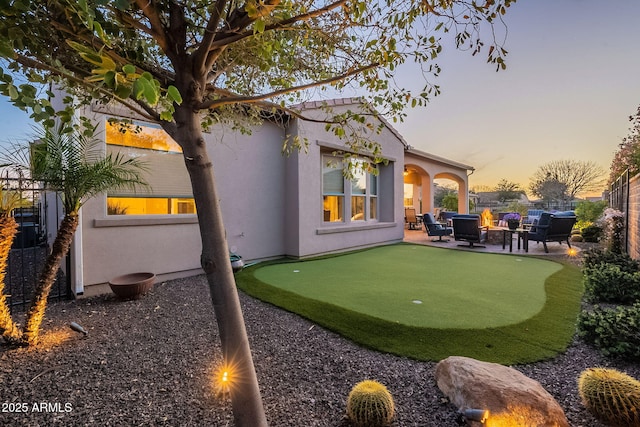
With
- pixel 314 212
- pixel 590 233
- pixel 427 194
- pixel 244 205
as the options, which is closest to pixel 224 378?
pixel 244 205

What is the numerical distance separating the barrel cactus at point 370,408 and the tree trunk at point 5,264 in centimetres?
383

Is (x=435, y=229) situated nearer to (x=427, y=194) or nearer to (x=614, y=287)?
(x=427, y=194)

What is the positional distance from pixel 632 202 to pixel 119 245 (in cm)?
1078

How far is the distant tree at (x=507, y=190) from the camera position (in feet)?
111

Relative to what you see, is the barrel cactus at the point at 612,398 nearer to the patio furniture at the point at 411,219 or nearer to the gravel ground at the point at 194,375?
the gravel ground at the point at 194,375

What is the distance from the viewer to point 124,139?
18.7 ft

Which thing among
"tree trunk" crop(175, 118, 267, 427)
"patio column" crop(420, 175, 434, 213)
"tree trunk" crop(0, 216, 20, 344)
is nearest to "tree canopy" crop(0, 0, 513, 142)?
"tree trunk" crop(175, 118, 267, 427)

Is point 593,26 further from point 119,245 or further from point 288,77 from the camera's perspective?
point 119,245

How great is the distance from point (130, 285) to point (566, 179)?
1559 inches

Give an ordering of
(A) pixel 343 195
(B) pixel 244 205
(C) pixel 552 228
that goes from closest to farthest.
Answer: (B) pixel 244 205 → (C) pixel 552 228 → (A) pixel 343 195

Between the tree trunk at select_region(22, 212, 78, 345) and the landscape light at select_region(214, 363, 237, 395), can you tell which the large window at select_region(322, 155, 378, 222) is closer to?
the tree trunk at select_region(22, 212, 78, 345)

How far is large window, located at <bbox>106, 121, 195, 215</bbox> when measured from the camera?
5.64 meters

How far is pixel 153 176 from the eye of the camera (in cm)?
605

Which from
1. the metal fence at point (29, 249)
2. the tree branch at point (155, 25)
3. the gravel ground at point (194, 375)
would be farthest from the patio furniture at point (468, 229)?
the metal fence at point (29, 249)
